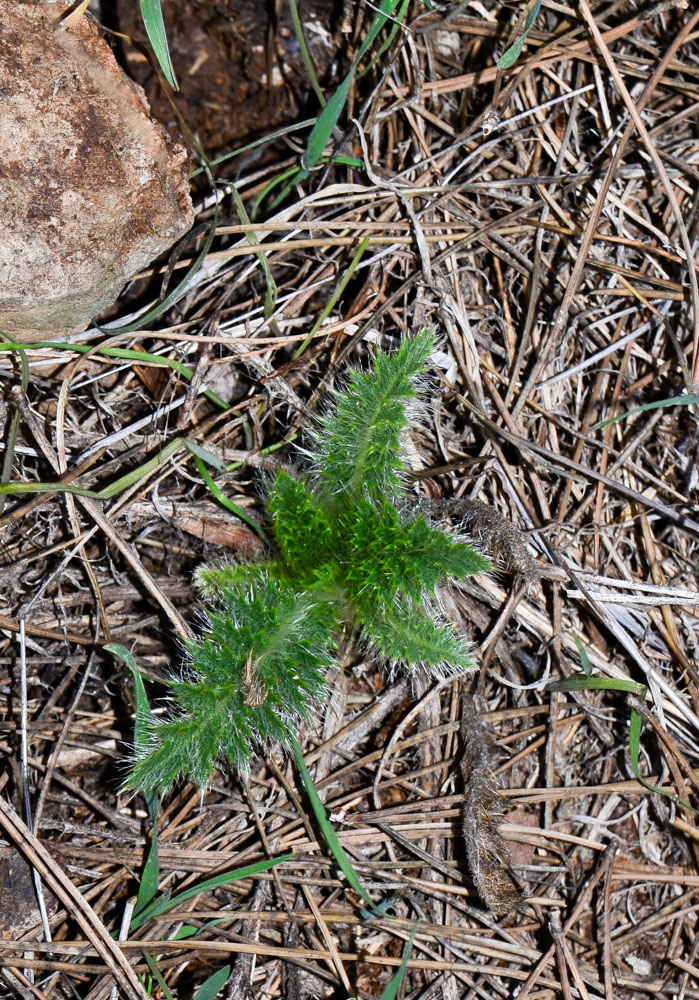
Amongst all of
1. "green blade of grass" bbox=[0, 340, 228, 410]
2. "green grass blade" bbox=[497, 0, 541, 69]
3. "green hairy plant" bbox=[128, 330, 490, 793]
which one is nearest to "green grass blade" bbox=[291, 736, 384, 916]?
"green hairy plant" bbox=[128, 330, 490, 793]

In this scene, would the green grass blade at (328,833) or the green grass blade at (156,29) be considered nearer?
the green grass blade at (156,29)

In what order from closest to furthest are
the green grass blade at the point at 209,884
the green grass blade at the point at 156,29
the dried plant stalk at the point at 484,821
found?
the green grass blade at the point at 156,29
the green grass blade at the point at 209,884
the dried plant stalk at the point at 484,821

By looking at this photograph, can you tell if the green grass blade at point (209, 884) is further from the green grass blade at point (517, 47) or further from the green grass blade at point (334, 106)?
the green grass blade at point (517, 47)

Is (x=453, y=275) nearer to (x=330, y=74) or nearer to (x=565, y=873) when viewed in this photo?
(x=330, y=74)

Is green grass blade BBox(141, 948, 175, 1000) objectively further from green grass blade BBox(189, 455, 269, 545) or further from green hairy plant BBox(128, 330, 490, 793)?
green grass blade BBox(189, 455, 269, 545)

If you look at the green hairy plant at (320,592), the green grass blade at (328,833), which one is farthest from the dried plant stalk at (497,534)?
the green grass blade at (328,833)

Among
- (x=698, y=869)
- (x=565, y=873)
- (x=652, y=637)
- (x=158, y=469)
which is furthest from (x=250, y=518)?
(x=698, y=869)
